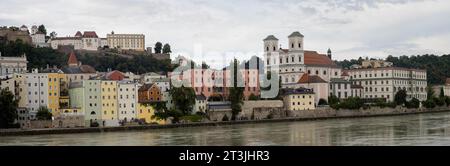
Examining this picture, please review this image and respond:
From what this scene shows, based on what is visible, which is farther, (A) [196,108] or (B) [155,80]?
(B) [155,80]

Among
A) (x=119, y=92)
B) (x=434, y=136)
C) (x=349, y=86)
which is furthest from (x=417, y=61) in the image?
(x=434, y=136)

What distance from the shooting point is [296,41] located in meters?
57.0

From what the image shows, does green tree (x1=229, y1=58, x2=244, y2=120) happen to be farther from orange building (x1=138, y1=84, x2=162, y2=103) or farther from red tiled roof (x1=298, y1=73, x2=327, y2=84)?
red tiled roof (x1=298, y1=73, x2=327, y2=84)

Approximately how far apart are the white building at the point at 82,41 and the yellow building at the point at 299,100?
1062 inches

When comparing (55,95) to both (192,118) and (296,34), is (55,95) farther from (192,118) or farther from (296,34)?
(296,34)

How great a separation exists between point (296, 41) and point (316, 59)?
312cm

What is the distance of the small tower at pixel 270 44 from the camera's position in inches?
2307

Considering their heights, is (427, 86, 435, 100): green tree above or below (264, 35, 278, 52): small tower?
below

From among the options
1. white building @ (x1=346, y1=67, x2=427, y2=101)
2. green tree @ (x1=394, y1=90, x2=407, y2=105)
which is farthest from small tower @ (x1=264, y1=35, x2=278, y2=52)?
green tree @ (x1=394, y1=90, x2=407, y2=105)

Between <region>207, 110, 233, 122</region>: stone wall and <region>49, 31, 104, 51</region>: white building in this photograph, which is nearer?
<region>207, 110, 233, 122</region>: stone wall

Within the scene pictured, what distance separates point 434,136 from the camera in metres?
24.0

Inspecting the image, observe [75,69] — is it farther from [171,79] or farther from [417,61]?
[417,61]

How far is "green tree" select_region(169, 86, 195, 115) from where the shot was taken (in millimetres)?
38625
